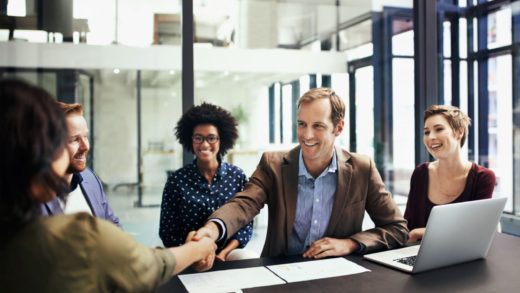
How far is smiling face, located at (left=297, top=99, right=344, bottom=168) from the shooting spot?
2154 mm

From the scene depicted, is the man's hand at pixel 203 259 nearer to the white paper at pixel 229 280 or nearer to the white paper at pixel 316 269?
the white paper at pixel 229 280

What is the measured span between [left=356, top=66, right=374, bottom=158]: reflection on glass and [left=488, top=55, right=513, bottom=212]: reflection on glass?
134 centimetres

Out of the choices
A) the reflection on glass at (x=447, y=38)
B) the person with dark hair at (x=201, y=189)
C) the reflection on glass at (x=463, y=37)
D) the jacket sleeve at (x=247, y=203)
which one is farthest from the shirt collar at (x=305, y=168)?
the reflection on glass at (x=463, y=37)

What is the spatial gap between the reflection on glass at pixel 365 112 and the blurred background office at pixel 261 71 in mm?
11

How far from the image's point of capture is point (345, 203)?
2.12m

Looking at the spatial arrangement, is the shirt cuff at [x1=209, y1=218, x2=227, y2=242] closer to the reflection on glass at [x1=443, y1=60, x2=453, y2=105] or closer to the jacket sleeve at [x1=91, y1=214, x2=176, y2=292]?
the jacket sleeve at [x1=91, y1=214, x2=176, y2=292]

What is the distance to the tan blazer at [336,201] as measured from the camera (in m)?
2.10

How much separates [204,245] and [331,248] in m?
0.63

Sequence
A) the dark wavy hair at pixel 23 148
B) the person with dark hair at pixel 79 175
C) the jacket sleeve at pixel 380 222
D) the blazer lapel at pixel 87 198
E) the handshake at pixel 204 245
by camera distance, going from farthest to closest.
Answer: the blazer lapel at pixel 87 198, the person with dark hair at pixel 79 175, the jacket sleeve at pixel 380 222, the handshake at pixel 204 245, the dark wavy hair at pixel 23 148

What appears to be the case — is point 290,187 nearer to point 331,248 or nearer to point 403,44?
point 331,248

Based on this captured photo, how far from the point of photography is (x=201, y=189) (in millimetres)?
2840

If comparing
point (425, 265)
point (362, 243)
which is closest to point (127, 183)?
point (362, 243)

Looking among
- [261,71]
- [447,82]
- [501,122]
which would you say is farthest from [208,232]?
[501,122]

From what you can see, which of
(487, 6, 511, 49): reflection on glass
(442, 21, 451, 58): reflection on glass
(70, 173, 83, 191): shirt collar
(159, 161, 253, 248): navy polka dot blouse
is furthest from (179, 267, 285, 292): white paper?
(487, 6, 511, 49): reflection on glass
